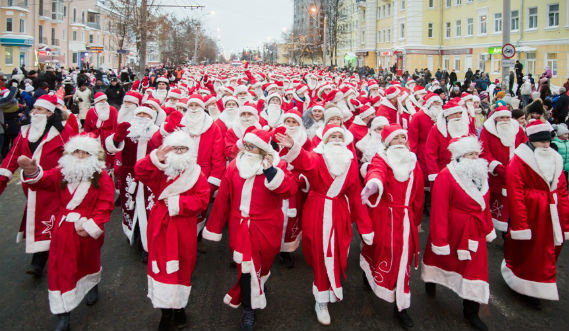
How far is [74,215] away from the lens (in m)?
4.11

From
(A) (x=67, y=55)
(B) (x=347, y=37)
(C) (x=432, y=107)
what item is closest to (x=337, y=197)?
(C) (x=432, y=107)

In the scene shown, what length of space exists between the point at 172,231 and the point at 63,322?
1332 mm

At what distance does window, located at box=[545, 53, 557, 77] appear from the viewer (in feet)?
98.1

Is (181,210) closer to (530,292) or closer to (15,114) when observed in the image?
(530,292)

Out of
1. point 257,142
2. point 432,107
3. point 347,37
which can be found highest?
point 347,37

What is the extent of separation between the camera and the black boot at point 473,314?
427cm

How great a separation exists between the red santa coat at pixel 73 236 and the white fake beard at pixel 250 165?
4.37 ft

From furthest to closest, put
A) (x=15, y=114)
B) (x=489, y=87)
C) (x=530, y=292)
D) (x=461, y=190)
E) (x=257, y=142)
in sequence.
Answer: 1. (x=489, y=87)
2. (x=15, y=114)
3. (x=530, y=292)
4. (x=461, y=190)
5. (x=257, y=142)

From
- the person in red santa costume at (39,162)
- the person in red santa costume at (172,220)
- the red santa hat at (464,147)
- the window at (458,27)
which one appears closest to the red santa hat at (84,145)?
the person in red santa costume at (172,220)

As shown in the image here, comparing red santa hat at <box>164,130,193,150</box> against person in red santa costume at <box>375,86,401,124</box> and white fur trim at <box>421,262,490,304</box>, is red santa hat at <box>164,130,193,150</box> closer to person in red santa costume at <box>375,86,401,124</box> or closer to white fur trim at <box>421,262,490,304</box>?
white fur trim at <box>421,262,490,304</box>

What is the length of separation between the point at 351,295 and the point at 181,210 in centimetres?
219

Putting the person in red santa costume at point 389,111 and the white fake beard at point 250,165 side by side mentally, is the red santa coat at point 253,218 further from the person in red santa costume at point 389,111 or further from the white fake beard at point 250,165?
the person in red santa costume at point 389,111

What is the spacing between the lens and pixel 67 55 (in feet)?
184

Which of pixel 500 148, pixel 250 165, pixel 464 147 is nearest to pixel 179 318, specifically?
pixel 250 165
